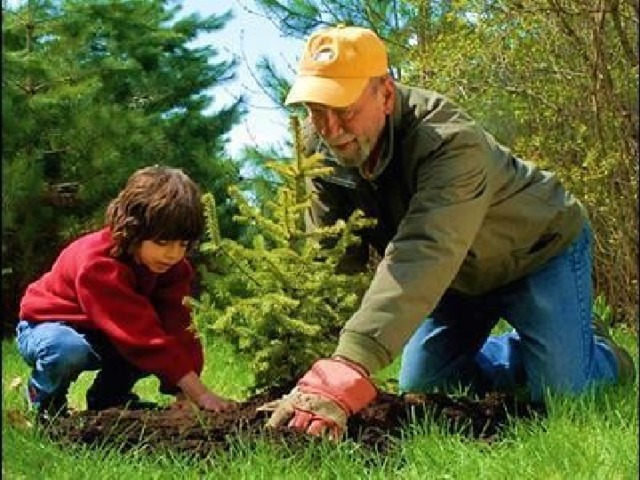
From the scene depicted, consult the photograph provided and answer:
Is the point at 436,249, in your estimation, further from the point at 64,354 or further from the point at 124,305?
the point at 64,354

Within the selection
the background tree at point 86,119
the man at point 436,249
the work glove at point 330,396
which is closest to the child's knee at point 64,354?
the man at point 436,249

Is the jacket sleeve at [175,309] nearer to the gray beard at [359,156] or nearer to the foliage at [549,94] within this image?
the gray beard at [359,156]

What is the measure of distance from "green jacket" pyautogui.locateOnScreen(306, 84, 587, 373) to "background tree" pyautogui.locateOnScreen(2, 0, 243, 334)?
520 centimetres

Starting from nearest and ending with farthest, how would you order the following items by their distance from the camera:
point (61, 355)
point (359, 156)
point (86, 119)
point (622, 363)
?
point (359, 156) → point (61, 355) → point (622, 363) → point (86, 119)

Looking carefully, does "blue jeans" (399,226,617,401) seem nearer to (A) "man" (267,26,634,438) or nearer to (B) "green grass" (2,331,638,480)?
(A) "man" (267,26,634,438)

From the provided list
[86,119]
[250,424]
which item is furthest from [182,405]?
[86,119]

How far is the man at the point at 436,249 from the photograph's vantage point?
3.07 metres

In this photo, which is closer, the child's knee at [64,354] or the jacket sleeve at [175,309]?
the child's knee at [64,354]

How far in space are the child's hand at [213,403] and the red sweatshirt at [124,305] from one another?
11 centimetres

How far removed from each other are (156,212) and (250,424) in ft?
2.44

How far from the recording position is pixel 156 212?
3.56 metres

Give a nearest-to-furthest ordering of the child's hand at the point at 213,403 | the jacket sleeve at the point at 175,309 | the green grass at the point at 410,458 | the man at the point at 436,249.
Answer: the green grass at the point at 410,458 → the man at the point at 436,249 → the child's hand at the point at 213,403 → the jacket sleeve at the point at 175,309

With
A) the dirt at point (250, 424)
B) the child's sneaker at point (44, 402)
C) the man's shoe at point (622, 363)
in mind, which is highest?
the dirt at point (250, 424)

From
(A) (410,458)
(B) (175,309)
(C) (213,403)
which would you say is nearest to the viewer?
(A) (410,458)
